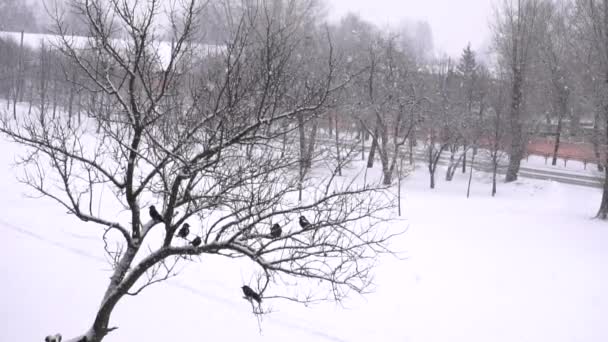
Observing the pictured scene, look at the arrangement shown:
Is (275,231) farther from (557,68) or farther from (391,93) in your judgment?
(557,68)

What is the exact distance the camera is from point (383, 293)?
42.9 ft

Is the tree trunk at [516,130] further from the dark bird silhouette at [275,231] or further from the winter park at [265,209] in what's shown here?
the dark bird silhouette at [275,231]

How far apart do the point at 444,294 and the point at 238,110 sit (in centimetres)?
800

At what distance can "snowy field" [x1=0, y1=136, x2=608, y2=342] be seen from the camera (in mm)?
11461

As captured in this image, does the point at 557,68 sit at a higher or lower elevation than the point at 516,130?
higher

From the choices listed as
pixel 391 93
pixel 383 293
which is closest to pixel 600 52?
pixel 391 93

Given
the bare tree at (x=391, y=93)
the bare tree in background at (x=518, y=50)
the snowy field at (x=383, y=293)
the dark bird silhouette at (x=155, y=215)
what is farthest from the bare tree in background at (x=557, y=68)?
the dark bird silhouette at (x=155, y=215)

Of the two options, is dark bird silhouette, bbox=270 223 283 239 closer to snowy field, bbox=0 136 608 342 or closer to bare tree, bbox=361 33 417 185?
snowy field, bbox=0 136 608 342

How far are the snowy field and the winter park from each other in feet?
0.20

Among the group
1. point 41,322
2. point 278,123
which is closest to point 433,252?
point 278,123

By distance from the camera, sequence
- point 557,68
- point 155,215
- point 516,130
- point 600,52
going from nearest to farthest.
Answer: point 155,215
point 600,52
point 516,130
point 557,68

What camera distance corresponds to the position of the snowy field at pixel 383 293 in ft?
37.6

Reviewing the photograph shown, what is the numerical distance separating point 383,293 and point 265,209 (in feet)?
22.6

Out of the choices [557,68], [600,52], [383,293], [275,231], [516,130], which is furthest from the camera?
[557,68]
